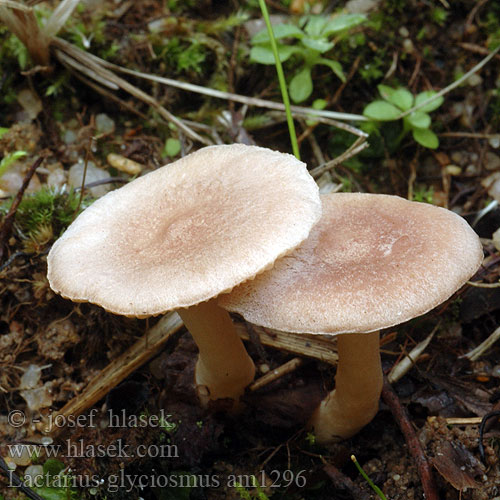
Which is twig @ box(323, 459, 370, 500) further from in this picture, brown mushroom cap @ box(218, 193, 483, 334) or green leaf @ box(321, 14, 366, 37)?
green leaf @ box(321, 14, 366, 37)

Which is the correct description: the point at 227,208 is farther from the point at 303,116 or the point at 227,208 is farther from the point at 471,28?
the point at 471,28

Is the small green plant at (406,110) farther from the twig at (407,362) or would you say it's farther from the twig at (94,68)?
the twig at (407,362)

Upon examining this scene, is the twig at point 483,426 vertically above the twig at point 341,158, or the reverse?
the twig at point 341,158

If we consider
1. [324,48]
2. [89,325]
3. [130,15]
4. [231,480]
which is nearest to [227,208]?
[89,325]

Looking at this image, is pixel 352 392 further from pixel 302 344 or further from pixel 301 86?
pixel 301 86

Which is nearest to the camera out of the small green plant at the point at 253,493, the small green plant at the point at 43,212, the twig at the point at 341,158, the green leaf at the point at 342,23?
the small green plant at the point at 253,493

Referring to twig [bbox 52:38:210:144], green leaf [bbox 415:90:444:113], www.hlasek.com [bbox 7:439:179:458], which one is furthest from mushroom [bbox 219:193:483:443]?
twig [bbox 52:38:210:144]

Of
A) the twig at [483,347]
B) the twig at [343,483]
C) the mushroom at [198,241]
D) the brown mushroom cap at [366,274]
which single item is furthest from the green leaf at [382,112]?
the twig at [343,483]

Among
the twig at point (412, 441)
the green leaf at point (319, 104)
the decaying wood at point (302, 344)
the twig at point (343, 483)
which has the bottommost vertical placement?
the twig at point (343, 483)
